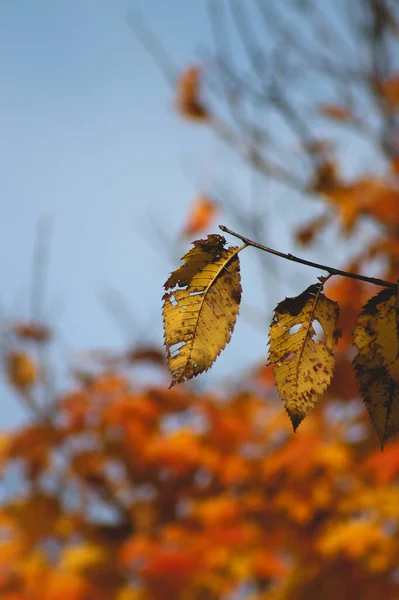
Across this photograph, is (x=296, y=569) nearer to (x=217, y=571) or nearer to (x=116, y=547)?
(x=217, y=571)

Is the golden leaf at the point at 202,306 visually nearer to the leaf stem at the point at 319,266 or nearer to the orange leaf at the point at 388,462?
the leaf stem at the point at 319,266

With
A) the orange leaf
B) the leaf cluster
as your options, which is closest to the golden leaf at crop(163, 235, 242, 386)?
the leaf cluster

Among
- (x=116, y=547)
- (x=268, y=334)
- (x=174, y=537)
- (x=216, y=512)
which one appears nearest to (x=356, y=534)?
(x=216, y=512)

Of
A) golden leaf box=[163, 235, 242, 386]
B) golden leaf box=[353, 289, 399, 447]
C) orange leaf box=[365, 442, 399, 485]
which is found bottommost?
golden leaf box=[353, 289, 399, 447]

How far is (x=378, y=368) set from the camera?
0.66 meters

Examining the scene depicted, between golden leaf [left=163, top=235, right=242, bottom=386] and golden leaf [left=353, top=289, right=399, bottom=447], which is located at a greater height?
golden leaf [left=163, top=235, right=242, bottom=386]

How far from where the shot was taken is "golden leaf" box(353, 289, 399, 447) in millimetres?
657

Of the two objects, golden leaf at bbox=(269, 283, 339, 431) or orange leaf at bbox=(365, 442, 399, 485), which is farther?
orange leaf at bbox=(365, 442, 399, 485)

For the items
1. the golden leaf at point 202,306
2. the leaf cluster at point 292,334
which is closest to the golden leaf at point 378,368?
the leaf cluster at point 292,334

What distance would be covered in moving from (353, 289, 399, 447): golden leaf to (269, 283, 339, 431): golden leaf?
31 mm

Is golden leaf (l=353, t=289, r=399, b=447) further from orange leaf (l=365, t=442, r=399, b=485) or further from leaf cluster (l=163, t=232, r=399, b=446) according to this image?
orange leaf (l=365, t=442, r=399, b=485)

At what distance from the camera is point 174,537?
3.25 metres

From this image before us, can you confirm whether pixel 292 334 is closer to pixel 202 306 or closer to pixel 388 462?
pixel 202 306

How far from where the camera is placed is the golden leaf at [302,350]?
2.20ft
